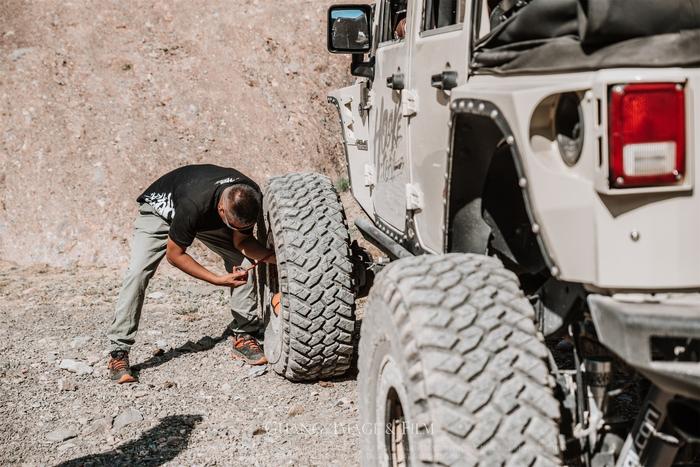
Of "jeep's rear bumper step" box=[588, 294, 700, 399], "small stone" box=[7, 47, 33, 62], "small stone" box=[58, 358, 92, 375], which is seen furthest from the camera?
"small stone" box=[7, 47, 33, 62]

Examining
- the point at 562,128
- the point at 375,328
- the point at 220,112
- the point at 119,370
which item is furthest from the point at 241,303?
the point at 220,112

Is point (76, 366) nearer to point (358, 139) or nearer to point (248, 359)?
point (248, 359)

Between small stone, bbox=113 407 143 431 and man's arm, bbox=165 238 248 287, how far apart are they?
3.04 ft

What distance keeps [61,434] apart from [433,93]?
8.91 ft

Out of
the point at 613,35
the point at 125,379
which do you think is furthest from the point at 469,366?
the point at 125,379

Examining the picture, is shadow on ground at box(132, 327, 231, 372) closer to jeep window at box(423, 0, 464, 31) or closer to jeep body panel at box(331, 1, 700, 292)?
jeep window at box(423, 0, 464, 31)

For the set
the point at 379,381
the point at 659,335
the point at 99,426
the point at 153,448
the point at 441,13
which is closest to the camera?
the point at 659,335

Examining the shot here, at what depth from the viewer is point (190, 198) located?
5.27 meters

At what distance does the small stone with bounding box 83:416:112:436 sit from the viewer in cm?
452

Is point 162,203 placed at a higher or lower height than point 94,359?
higher

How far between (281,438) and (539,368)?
7.30 feet

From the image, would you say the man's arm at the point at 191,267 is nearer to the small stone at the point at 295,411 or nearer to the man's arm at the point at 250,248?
the man's arm at the point at 250,248

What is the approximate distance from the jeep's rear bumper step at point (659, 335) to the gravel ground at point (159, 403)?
7.06 feet

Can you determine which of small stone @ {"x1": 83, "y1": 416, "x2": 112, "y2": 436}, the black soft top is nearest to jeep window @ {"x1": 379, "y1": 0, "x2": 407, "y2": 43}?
the black soft top
